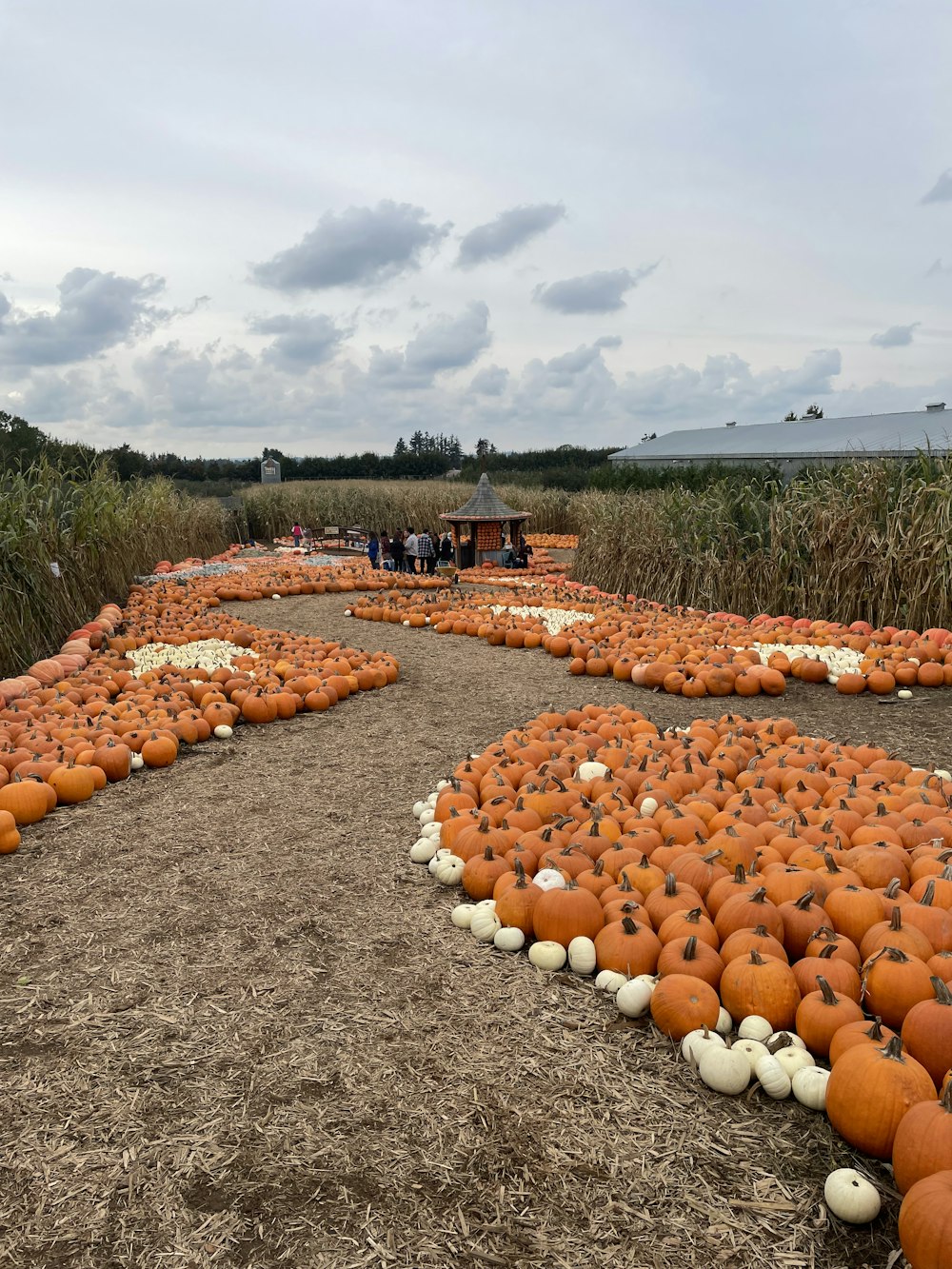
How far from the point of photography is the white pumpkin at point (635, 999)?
3.08 meters

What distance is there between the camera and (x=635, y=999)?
121 inches

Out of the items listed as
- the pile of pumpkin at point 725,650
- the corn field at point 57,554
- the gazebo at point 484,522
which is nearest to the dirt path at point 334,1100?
the pile of pumpkin at point 725,650

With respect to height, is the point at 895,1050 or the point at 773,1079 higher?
the point at 895,1050

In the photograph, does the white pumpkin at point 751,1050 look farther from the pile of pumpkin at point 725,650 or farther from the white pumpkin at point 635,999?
the pile of pumpkin at point 725,650

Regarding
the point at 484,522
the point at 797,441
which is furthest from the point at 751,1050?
the point at 797,441

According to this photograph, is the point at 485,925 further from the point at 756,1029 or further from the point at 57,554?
the point at 57,554

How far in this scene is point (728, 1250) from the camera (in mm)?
2172

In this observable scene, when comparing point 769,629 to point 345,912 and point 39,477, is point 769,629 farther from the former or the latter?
point 39,477

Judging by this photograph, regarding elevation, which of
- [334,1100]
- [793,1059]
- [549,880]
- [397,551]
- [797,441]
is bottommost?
[334,1100]

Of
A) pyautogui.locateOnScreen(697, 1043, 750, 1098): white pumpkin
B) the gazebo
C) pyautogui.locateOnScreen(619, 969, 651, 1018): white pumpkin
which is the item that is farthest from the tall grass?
pyautogui.locateOnScreen(697, 1043, 750, 1098): white pumpkin

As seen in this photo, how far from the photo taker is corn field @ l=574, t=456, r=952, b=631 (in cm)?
971

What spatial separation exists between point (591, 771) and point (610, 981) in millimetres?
1954

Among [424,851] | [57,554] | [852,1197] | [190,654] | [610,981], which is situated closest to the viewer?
[852,1197]

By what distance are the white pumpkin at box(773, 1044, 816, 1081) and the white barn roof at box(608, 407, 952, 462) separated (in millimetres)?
31717
